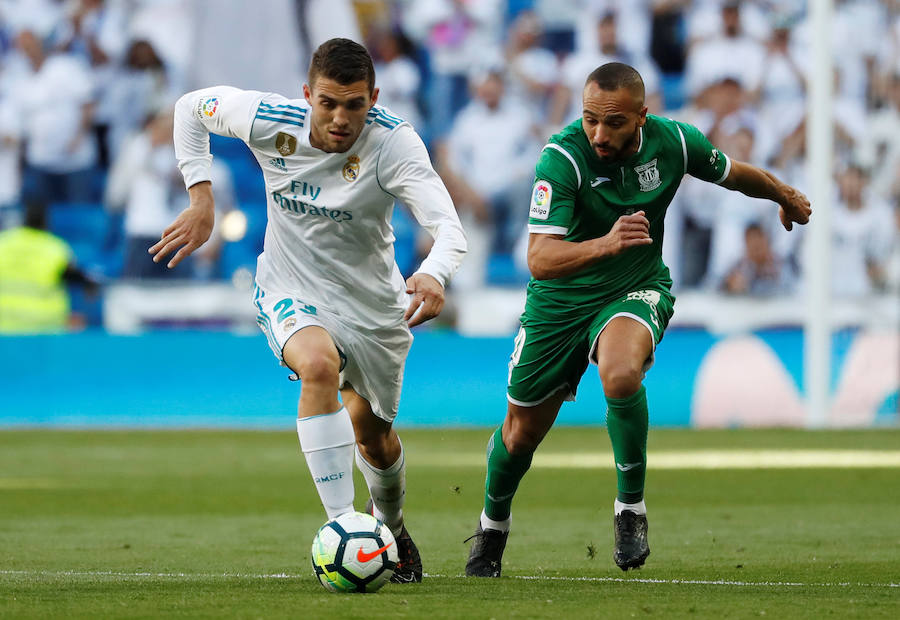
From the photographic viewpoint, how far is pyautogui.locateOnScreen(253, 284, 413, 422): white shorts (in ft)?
18.6

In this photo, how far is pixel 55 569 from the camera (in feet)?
20.0

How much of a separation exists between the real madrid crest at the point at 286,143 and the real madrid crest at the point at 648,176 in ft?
4.57

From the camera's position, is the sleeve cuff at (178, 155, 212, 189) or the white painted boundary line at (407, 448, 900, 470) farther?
the white painted boundary line at (407, 448, 900, 470)

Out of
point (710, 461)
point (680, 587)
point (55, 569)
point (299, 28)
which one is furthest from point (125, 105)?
point (680, 587)

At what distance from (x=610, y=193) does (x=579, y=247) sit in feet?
1.31

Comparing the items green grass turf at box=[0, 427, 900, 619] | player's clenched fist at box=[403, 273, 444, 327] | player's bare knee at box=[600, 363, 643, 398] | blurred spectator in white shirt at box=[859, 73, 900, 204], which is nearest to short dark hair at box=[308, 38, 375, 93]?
player's clenched fist at box=[403, 273, 444, 327]

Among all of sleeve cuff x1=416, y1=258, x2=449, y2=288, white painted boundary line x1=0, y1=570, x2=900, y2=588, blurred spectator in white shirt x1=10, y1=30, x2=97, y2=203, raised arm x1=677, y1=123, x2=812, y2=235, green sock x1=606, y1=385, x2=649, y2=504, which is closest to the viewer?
sleeve cuff x1=416, y1=258, x2=449, y2=288

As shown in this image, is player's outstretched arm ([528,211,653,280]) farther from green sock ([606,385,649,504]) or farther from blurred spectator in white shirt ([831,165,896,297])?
blurred spectator in white shirt ([831,165,896,297])

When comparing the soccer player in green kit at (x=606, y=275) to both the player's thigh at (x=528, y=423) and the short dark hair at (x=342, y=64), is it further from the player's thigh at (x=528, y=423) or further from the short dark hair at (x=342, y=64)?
the short dark hair at (x=342, y=64)

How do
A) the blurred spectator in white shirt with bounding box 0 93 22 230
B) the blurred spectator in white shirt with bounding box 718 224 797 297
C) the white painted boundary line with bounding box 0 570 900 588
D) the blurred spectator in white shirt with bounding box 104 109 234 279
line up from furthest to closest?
the blurred spectator in white shirt with bounding box 0 93 22 230, the blurred spectator in white shirt with bounding box 104 109 234 279, the blurred spectator in white shirt with bounding box 718 224 797 297, the white painted boundary line with bounding box 0 570 900 588

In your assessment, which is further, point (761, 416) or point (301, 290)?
point (761, 416)

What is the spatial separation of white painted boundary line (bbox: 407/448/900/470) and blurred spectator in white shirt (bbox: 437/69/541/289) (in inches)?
213

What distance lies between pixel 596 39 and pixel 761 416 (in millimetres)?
5642

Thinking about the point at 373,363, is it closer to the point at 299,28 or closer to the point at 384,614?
the point at 384,614
